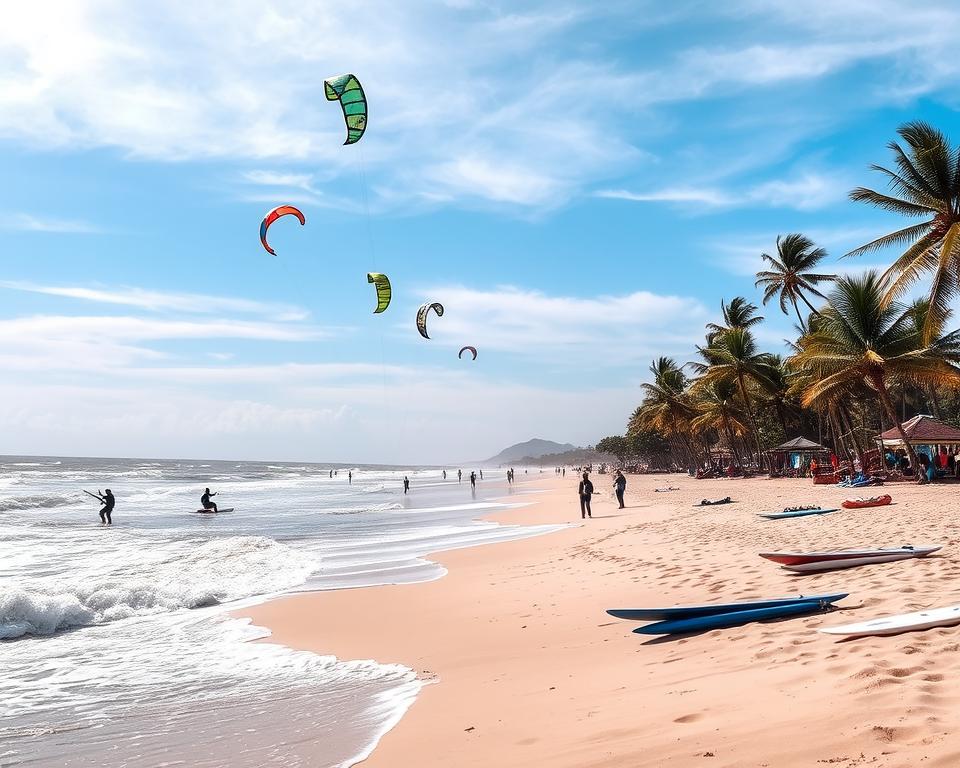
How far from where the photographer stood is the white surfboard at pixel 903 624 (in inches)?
173

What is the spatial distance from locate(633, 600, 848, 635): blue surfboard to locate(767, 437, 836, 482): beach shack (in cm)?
2625

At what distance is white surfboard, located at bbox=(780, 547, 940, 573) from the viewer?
23.5 ft

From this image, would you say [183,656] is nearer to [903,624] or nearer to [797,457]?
[903,624]

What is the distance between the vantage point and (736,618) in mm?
5395

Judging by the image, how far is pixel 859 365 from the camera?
74.1 feet

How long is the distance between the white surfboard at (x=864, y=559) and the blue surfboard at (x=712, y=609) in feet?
5.02

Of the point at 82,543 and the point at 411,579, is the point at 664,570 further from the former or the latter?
the point at 82,543

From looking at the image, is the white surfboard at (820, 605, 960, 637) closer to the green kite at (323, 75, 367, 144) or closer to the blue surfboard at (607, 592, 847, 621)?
the blue surfboard at (607, 592, 847, 621)

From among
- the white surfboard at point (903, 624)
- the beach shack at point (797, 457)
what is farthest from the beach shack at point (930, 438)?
the white surfboard at point (903, 624)

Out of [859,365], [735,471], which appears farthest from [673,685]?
[735,471]

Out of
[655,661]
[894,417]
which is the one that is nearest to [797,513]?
[655,661]

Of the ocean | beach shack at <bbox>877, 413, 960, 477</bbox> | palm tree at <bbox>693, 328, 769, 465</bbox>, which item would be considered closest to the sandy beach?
the ocean

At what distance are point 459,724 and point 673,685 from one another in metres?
1.33

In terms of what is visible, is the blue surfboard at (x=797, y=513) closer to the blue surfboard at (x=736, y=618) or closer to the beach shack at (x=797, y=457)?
the blue surfboard at (x=736, y=618)
